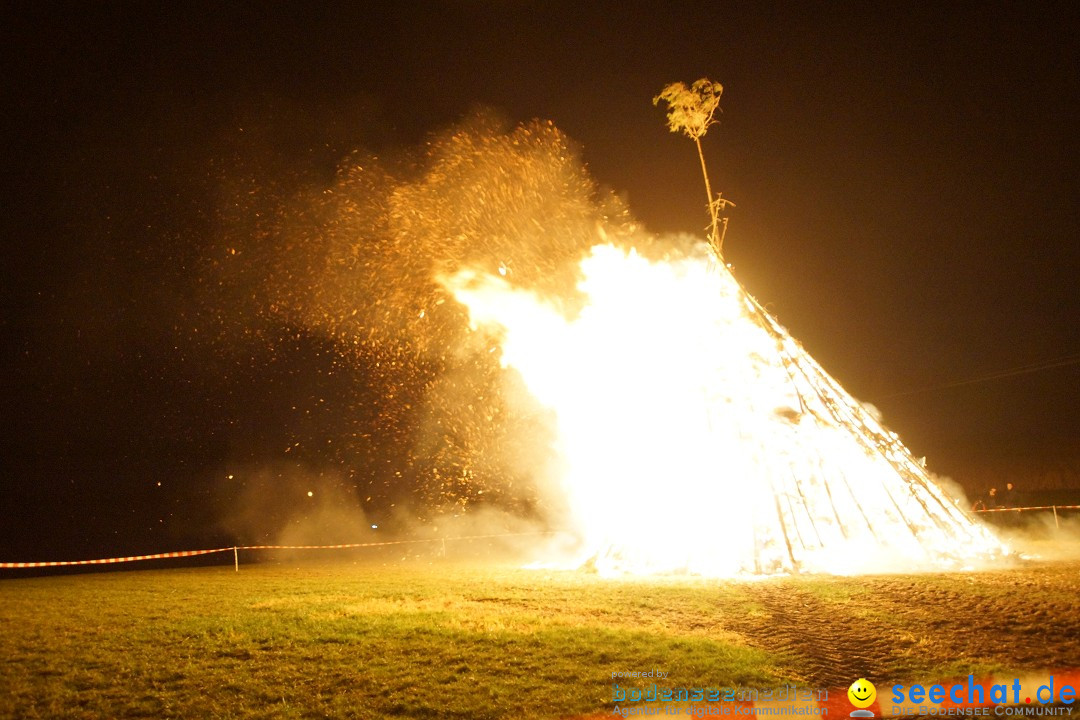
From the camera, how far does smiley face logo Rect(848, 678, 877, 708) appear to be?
15.5 feet

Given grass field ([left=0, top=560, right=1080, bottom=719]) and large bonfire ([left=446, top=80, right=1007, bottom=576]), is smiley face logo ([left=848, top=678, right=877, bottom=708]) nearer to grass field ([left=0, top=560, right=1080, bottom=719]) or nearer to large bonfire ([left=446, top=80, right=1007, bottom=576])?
grass field ([left=0, top=560, right=1080, bottom=719])

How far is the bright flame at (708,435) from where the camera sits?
10.8 m

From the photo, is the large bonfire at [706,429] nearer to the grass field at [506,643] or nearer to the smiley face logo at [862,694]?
the grass field at [506,643]

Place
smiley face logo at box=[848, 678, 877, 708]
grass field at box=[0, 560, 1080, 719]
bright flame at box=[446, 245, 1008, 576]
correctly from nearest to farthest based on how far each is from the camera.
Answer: smiley face logo at box=[848, 678, 877, 708] < grass field at box=[0, 560, 1080, 719] < bright flame at box=[446, 245, 1008, 576]

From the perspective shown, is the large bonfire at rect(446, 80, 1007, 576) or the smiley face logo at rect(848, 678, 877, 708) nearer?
the smiley face logo at rect(848, 678, 877, 708)

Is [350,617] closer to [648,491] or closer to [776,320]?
[648,491]

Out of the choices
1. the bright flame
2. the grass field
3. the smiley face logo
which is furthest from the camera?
Result: the bright flame

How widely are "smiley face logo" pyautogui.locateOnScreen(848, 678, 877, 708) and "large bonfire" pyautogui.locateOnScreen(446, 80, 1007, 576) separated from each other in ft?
18.3

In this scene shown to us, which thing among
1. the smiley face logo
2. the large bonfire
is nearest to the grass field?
the smiley face logo

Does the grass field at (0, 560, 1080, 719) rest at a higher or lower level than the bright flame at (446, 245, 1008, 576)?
lower

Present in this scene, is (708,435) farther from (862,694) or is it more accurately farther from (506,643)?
(862,694)

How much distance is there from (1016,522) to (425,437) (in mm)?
18335

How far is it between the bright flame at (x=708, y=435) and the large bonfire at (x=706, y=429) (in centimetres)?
2

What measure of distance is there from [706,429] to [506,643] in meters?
6.50
